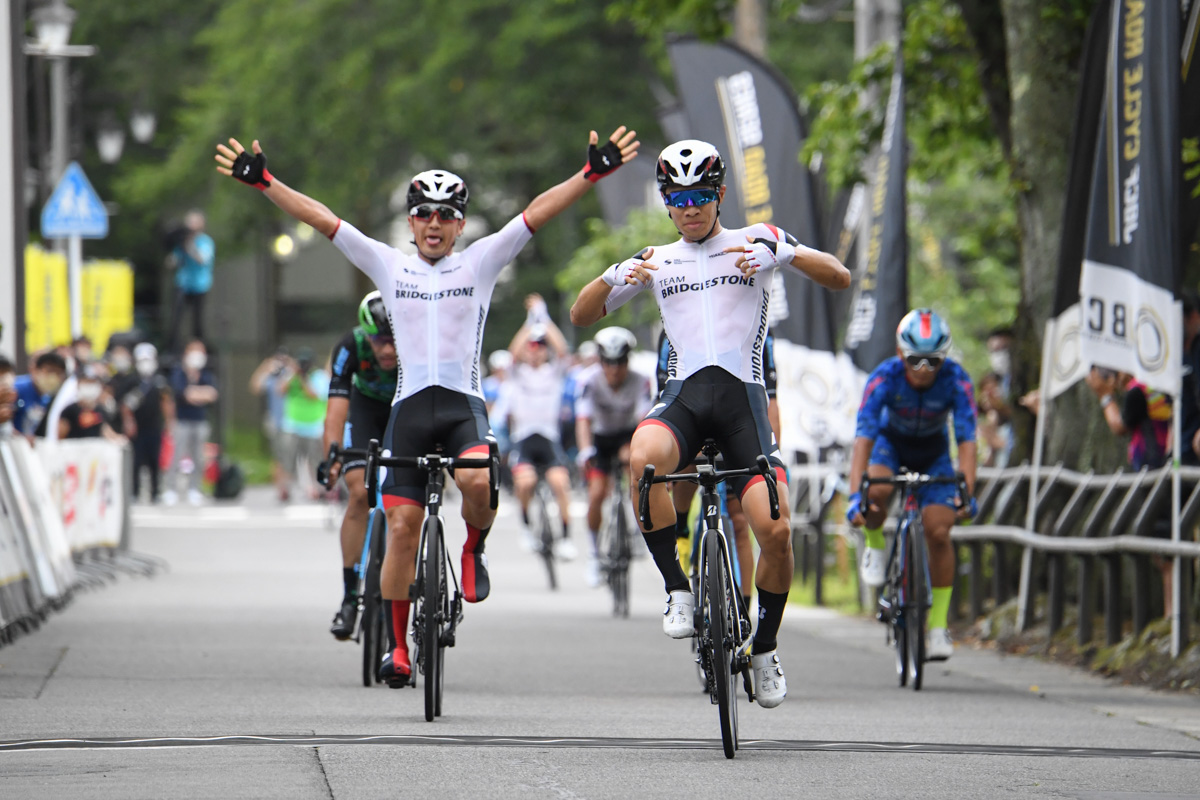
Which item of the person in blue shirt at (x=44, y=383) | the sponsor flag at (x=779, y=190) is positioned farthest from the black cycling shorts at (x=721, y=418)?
the person in blue shirt at (x=44, y=383)

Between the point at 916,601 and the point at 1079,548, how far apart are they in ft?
5.37

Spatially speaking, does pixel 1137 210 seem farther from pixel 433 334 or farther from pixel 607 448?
pixel 607 448

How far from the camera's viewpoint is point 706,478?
27.4 feet

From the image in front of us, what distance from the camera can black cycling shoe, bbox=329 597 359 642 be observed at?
1055 cm

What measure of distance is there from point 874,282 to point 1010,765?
8377mm

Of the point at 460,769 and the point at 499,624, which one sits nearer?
the point at 460,769

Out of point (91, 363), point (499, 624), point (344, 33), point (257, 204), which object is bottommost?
point (499, 624)

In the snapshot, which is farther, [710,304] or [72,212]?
[72,212]

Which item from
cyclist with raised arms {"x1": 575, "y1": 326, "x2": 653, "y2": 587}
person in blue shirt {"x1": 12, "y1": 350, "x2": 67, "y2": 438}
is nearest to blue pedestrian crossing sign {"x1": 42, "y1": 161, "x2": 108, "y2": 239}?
person in blue shirt {"x1": 12, "y1": 350, "x2": 67, "y2": 438}

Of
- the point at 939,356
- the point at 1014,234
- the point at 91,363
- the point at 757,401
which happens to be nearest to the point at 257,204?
the point at 91,363

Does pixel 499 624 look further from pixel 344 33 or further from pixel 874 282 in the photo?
pixel 344 33

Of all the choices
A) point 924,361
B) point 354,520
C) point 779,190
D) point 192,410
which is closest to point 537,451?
point 779,190

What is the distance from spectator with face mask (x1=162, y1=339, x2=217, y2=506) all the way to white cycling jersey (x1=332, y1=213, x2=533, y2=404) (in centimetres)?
2214

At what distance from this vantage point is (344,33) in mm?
40469
